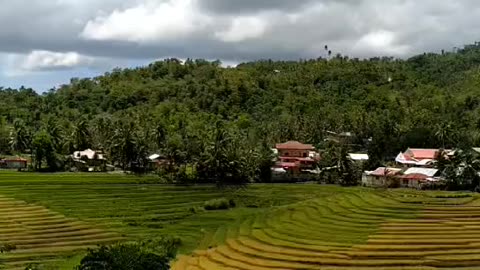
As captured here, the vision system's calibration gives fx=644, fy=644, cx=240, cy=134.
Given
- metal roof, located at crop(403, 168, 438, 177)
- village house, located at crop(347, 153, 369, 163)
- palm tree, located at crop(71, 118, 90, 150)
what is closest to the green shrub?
metal roof, located at crop(403, 168, 438, 177)

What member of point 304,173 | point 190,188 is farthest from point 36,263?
point 304,173

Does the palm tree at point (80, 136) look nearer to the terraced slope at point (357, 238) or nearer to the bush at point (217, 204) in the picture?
the bush at point (217, 204)

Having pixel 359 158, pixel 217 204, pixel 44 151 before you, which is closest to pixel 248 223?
pixel 217 204

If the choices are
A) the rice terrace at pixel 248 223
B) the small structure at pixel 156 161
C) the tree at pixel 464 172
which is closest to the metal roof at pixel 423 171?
the tree at pixel 464 172

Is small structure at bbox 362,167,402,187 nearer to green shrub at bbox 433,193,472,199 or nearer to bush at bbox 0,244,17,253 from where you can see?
green shrub at bbox 433,193,472,199

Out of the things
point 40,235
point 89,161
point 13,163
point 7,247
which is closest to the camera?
point 7,247

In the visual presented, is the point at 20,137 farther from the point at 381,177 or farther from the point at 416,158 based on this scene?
the point at 416,158

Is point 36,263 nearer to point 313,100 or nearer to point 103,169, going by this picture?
point 103,169
